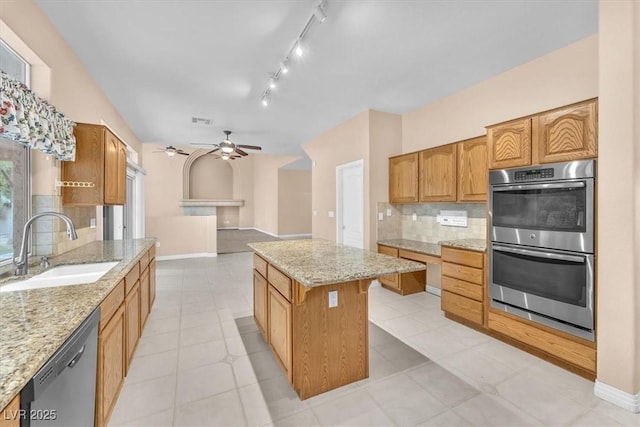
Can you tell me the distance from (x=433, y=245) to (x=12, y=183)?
433 centimetres

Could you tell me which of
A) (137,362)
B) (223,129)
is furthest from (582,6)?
(223,129)

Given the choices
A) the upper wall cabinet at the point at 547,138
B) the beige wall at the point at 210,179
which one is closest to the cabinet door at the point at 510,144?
the upper wall cabinet at the point at 547,138

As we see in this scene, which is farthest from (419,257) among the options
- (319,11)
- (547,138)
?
(319,11)

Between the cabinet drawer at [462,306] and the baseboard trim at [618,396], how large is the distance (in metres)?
0.97

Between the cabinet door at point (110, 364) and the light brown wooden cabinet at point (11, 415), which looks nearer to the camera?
the light brown wooden cabinet at point (11, 415)

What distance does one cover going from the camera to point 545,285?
91.4 inches

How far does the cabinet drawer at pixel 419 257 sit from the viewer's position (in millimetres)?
3453

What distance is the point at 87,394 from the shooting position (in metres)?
1.31

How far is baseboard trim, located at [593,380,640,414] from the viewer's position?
1775 millimetres

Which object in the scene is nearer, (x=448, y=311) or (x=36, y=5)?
(x=36, y=5)

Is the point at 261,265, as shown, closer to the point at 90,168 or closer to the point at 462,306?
the point at 90,168

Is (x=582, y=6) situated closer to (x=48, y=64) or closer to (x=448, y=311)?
(x=448, y=311)

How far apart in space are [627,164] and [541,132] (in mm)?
700

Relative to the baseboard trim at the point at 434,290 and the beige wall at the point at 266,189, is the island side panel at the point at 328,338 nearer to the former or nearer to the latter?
the baseboard trim at the point at 434,290
